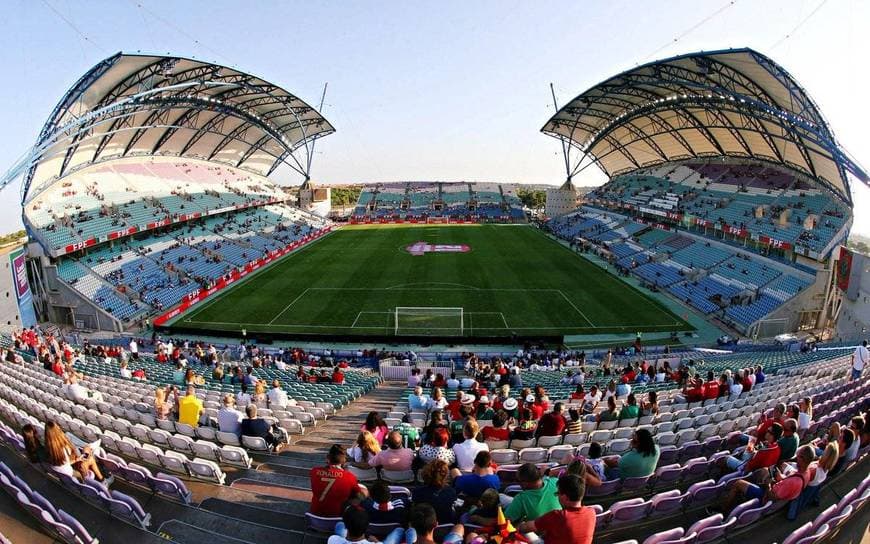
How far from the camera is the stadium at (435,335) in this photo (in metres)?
5.73

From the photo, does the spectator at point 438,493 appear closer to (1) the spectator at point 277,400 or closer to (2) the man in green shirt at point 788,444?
(2) the man in green shirt at point 788,444

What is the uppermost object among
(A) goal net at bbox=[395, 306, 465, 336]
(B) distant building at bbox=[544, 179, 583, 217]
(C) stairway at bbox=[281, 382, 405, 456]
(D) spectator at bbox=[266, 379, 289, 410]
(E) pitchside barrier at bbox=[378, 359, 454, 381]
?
(B) distant building at bbox=[544, 179, 583, 217]

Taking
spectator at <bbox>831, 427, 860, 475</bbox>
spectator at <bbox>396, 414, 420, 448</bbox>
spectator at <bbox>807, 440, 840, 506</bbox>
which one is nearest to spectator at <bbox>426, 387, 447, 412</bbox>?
spectator at <bbox>396, 414, 420, 448</bbox>

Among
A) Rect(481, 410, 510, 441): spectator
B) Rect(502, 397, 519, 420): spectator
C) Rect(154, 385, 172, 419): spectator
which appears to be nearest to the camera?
Rect(481, 410, 510, 441): spectator

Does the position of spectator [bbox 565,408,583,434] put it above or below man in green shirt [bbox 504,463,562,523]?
below

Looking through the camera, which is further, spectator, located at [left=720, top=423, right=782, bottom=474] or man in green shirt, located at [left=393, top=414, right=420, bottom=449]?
man in green shirt, located at [left=393, top=414, right=420, bottom=449]

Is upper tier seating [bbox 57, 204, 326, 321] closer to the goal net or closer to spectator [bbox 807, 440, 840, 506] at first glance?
the goal net

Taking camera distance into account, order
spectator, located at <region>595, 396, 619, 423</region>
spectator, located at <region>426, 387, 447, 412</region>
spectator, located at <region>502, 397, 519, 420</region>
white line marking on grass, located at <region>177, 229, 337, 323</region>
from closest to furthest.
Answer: spectator, located at <region>502, 397, 519, 420</region> < spectator, located at <region>595, 396, 619, 423</region> < spectator, located at <region>426, 387, 447, 412</region> < white line marking on grass, located at <region>177, 229, 337, 323</region>

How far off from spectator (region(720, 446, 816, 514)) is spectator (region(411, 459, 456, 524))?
342 cm

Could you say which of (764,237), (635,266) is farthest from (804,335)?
(635,266)

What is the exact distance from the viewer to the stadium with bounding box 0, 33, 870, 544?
5730mm

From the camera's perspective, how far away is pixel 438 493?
5.00 metres

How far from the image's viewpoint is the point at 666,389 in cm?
1359

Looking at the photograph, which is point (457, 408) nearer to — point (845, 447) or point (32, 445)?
point (845, 447)
